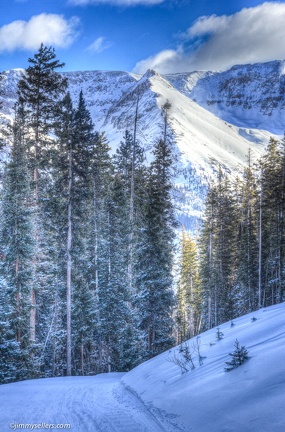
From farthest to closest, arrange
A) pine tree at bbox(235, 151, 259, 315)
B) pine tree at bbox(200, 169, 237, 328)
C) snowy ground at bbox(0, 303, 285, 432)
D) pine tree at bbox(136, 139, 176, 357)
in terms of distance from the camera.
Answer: pine tree at bbox(200, 169, 237, 328)
pine tree at bbox(235, 151, 259, 315)
pine tree at bbox(136, 139, 176, 357)
snowy ground at bbox(0, 303, 285, 432)

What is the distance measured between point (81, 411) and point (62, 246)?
1468cm

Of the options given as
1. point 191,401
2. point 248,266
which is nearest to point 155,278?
point 248,266

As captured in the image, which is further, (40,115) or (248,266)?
(248,266)

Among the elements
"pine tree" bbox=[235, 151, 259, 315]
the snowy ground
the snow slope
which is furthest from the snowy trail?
"pine tree" bbox=[235, 151, 259, 315]

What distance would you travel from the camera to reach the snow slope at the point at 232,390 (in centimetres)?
379

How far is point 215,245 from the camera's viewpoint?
3481 centimetres

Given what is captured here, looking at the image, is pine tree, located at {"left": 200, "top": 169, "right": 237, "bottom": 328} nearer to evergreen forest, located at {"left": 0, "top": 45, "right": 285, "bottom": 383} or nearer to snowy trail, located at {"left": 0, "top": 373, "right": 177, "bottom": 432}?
evergreen forest, located at {"left": 0, "top": 45, "right": 285, "bottom": 383}

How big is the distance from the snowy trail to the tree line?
7656mm

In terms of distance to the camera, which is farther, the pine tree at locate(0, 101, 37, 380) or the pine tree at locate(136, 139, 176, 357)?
the pine tree at locate(136, 139, 176, 357)

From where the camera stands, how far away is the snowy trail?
5.01 m

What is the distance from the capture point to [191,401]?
5156 millimetres

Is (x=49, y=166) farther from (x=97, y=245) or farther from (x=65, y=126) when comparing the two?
(x=97, y=245)

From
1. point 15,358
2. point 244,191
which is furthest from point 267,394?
point 244,191

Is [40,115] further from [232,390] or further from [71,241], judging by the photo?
[232,390]
